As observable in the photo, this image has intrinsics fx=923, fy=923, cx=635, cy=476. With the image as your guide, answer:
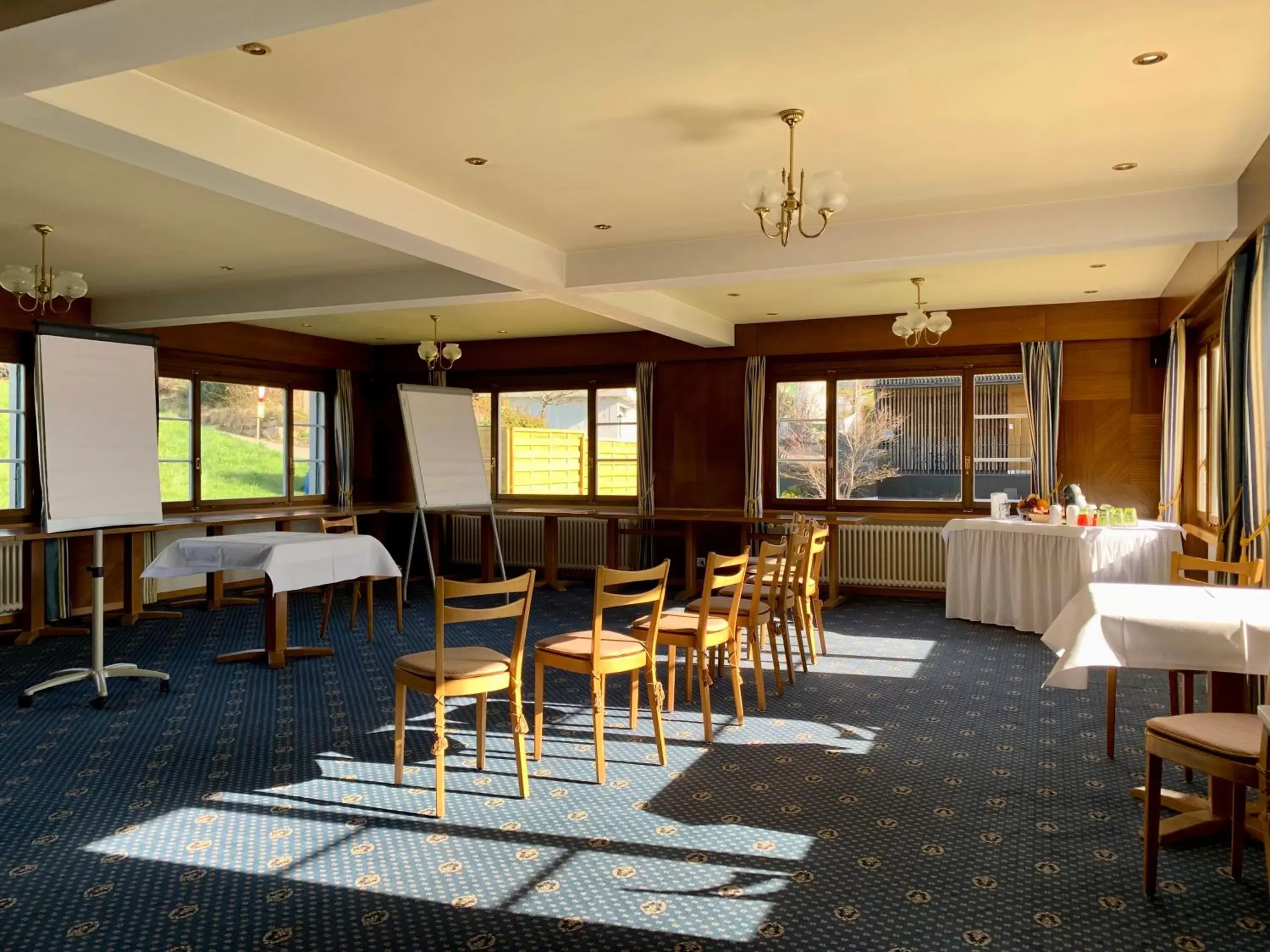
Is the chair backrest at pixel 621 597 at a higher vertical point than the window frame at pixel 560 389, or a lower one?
lower

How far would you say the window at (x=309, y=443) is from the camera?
10.4 m

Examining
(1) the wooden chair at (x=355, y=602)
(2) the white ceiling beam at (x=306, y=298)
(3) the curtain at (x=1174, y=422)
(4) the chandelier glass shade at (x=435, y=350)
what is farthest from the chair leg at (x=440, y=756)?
(3) the curtain at (x=1174, y=422)

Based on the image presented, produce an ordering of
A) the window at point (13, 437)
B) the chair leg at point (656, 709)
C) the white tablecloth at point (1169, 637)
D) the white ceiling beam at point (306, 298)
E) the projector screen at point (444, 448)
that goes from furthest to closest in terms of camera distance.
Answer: the projector screen at point (444, 448), the window at point (13, 437), the white ceiling beam at point (306, 298), the chair leg at point (656, 709), the white tablecloth at point (1169, 637)

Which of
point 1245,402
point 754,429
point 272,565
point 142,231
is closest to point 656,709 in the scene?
point 272,565

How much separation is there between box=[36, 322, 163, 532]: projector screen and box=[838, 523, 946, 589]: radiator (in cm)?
595

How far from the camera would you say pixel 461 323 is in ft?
30.9

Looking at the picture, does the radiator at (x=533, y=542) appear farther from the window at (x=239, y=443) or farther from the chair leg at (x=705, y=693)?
the chair leg at (x=705, y=693)

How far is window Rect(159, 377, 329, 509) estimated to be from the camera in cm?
916

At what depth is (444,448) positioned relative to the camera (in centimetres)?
874

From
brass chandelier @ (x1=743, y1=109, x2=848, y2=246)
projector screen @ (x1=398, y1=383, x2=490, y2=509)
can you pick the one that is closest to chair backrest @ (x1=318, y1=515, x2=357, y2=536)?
projector screen @ (x1=398, y1=383, x2=490, y2=509)

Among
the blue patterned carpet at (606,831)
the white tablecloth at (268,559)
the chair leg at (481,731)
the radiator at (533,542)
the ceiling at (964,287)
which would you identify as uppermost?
the ceiling at (964,287)

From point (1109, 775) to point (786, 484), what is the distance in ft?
19.7

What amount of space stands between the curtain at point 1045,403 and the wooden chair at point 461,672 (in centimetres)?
619

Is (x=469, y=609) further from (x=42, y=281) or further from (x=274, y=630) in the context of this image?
(x=42, y=281)
